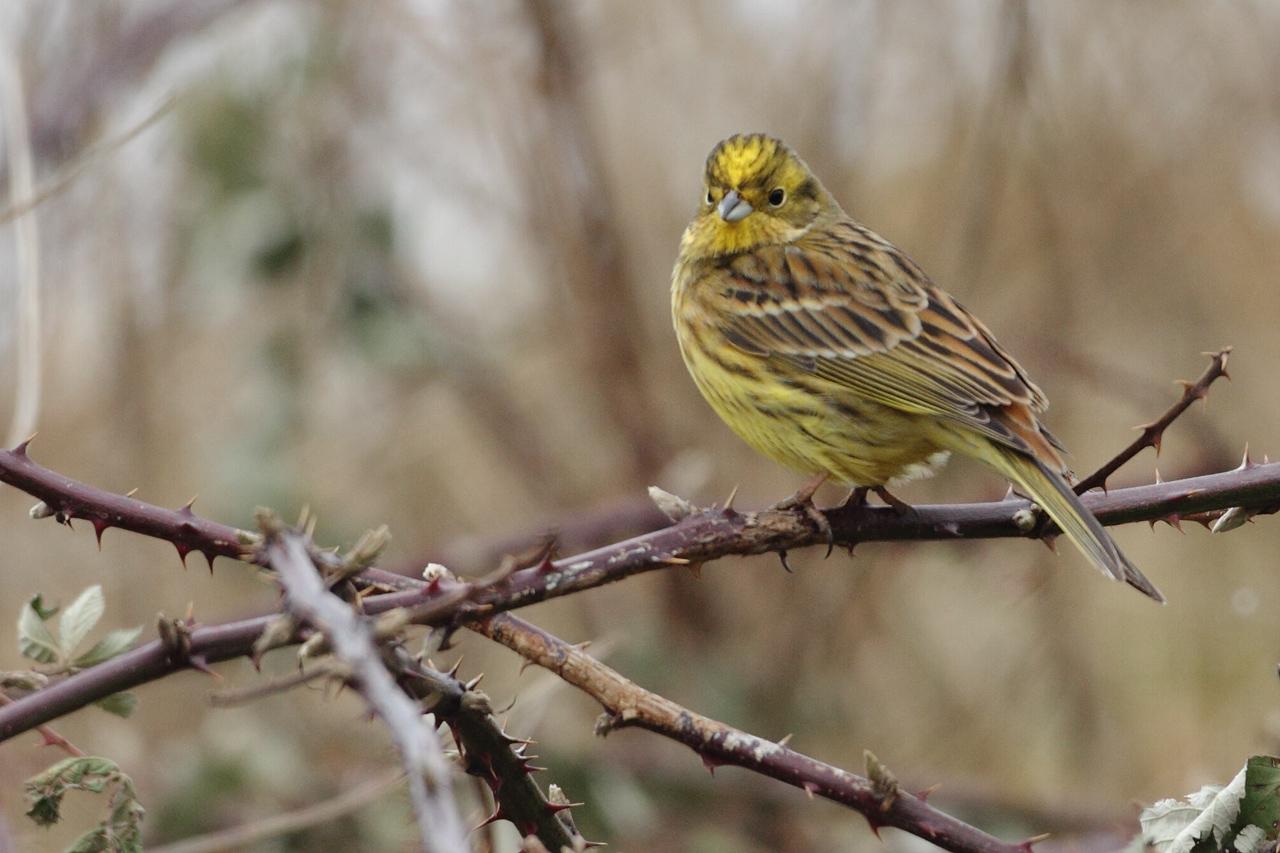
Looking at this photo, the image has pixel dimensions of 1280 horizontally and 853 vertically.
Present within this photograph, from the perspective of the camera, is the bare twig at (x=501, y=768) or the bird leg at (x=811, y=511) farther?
the bird leg at (x=811, y=511)

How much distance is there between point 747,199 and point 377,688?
3581mm

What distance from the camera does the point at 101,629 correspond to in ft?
25.2

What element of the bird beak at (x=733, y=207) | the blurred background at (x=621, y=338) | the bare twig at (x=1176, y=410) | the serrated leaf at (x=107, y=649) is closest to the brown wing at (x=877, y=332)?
the bird beak at (x=733, y=207)

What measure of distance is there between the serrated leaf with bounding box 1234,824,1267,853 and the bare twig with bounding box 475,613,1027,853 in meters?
0.37

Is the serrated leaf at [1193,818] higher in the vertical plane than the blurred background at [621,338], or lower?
lower

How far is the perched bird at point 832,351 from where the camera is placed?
13.0 feet

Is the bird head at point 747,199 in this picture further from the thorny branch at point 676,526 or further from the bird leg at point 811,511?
the thorny branch at point 676,526

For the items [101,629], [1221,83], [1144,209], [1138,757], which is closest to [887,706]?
[1138,757]

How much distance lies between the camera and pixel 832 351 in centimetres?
442

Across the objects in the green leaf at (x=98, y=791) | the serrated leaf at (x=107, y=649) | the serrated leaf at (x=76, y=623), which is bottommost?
the green leaf at (x=98, y=791)

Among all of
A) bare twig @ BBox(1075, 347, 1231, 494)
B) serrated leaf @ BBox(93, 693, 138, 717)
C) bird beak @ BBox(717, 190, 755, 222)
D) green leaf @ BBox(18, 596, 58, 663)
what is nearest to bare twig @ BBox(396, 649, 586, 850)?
serrated leaf @ BBox(93, 693, 138, 717)

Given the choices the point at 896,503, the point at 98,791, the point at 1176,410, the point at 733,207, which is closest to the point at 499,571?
the point at 98,791

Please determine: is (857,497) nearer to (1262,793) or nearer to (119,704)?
(1262,793)

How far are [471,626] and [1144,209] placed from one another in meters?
6.06
